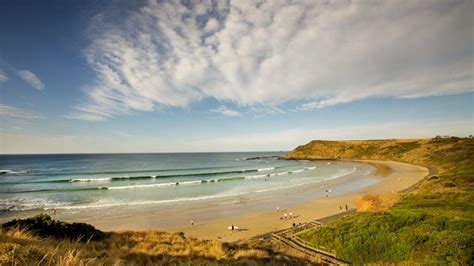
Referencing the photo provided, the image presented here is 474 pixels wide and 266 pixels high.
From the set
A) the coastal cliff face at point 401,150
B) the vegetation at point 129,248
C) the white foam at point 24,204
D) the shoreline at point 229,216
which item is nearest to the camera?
the vegetation at point 129,248

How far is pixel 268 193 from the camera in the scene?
37750 mm

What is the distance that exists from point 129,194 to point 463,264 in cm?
3702

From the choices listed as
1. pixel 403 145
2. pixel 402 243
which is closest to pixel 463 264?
pixel 402 243

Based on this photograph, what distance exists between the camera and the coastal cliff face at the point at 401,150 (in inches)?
2589

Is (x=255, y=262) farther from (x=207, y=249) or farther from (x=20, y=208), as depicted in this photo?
(x=20, y=208)

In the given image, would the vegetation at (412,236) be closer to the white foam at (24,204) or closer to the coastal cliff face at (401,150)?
the white foam at (24,204)

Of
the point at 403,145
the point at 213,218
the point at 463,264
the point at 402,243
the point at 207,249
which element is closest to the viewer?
the point at 463,264

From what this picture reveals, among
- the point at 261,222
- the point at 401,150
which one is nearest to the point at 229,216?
the point at 261,222

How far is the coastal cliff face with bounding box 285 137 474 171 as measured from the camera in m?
65.8

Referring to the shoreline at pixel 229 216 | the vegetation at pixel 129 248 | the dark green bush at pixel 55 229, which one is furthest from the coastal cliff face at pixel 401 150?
the dark green bush at pixel 55 229

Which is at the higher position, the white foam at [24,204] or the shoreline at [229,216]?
Answer: the white foam at [24,204]

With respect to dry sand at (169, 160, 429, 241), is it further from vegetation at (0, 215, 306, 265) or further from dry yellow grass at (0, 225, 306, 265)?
dry yellow grass at (0, 225, 306, 265)

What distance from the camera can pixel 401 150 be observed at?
324ft

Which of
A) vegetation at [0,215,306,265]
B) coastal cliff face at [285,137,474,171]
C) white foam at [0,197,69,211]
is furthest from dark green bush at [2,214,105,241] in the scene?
coastal cliff face at [285,137,474,171]
